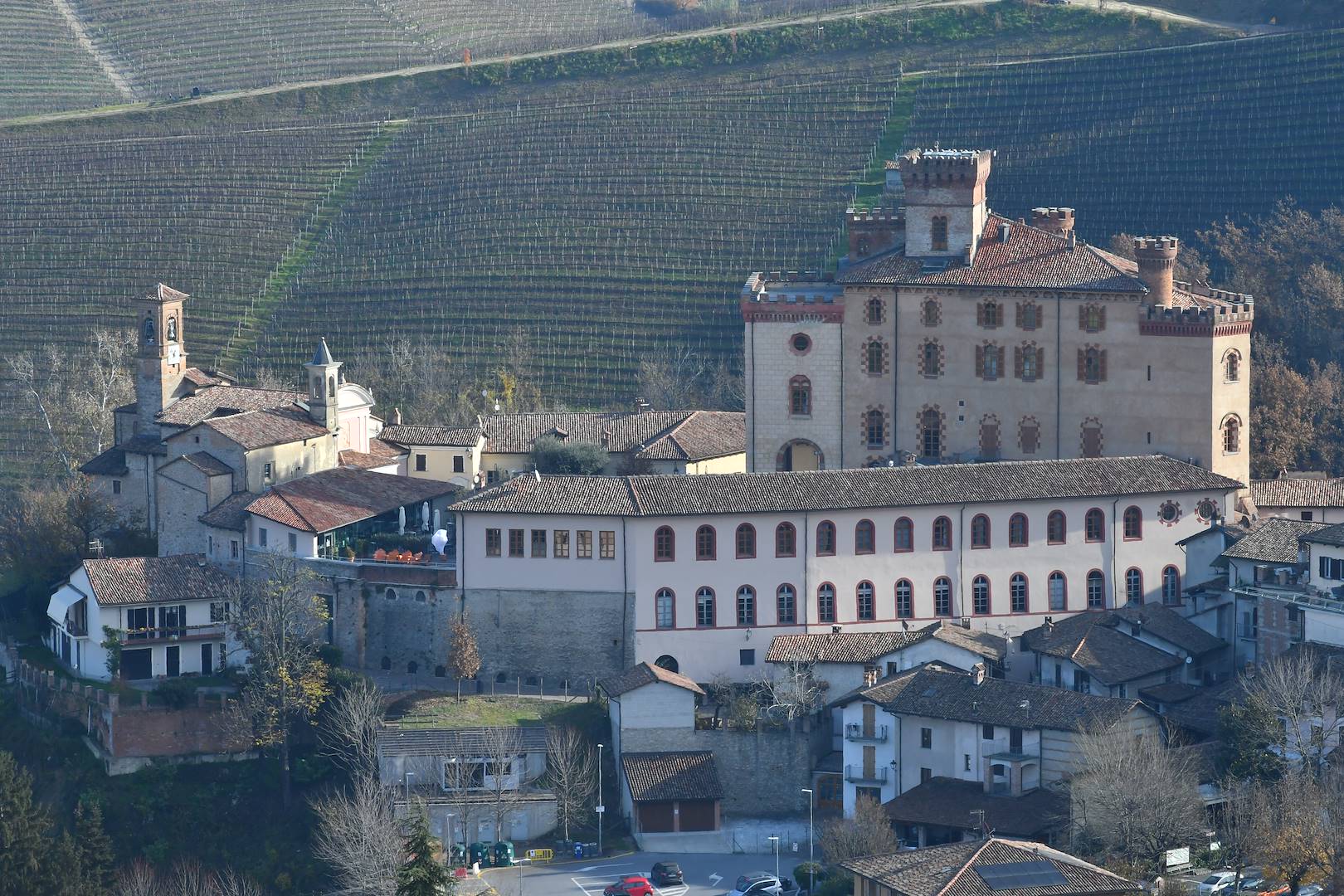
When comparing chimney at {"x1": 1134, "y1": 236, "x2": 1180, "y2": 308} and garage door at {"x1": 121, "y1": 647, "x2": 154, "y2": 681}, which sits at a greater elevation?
chimney at {"x1": 1134, "y1": 236, "x2": 1180, "y2": 308}

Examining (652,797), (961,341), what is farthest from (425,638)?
(961,341)

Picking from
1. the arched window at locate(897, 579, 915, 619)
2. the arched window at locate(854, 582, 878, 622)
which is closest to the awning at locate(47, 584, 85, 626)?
the arched window at locate(854, 582, 878, 622)

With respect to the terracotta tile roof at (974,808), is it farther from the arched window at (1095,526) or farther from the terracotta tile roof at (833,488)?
the arched window at (1095,526)

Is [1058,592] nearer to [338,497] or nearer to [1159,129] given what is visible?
[338,497]

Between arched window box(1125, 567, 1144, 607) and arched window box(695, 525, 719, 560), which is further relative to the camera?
arched window box(1125, 567, 1144, 607)

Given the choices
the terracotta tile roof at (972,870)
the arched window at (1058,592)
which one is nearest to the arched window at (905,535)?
the arched window at (1058,592)

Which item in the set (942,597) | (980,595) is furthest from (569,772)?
(980,595)

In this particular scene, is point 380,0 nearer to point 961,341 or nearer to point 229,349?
point 229,349

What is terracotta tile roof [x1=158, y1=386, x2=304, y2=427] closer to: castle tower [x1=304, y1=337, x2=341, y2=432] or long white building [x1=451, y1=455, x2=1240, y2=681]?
castle tower [x1=304, y1=337, x2=341, y2=432]
